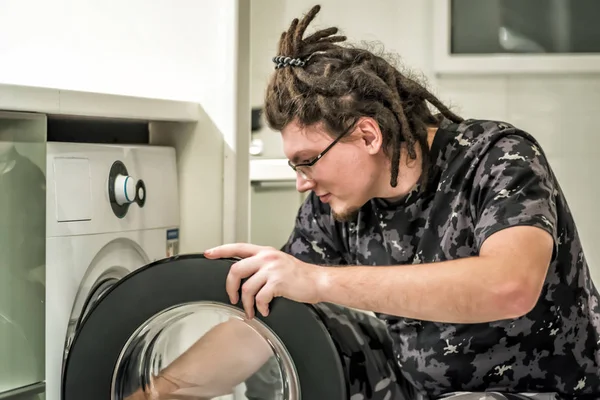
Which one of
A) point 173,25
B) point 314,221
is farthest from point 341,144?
point 173,25

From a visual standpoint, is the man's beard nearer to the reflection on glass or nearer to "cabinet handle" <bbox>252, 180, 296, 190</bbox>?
the reflection on glass

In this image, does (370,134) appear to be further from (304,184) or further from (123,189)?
(123,189)

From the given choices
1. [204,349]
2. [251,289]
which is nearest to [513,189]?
[251,289]

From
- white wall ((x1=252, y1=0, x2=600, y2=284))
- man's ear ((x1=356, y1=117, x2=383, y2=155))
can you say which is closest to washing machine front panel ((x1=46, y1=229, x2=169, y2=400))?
man's ear ((x1=356, y1=117, x2=383, y2=155))

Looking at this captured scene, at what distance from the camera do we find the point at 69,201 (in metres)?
1.34

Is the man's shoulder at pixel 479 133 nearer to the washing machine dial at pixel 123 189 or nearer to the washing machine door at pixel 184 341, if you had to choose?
the washing machine door at pixel 184 341

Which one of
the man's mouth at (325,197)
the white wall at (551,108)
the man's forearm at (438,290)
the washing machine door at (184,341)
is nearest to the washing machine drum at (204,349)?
the washing machine door at (184,341)

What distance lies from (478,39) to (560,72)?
26 cm

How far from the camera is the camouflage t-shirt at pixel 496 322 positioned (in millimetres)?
1314

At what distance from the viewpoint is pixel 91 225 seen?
140cm

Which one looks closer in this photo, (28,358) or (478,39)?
(28,358)

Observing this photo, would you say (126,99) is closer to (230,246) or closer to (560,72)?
(230,246)

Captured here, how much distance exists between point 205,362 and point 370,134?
0.50 metres

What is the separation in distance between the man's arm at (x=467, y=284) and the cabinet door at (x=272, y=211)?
1316 mm
